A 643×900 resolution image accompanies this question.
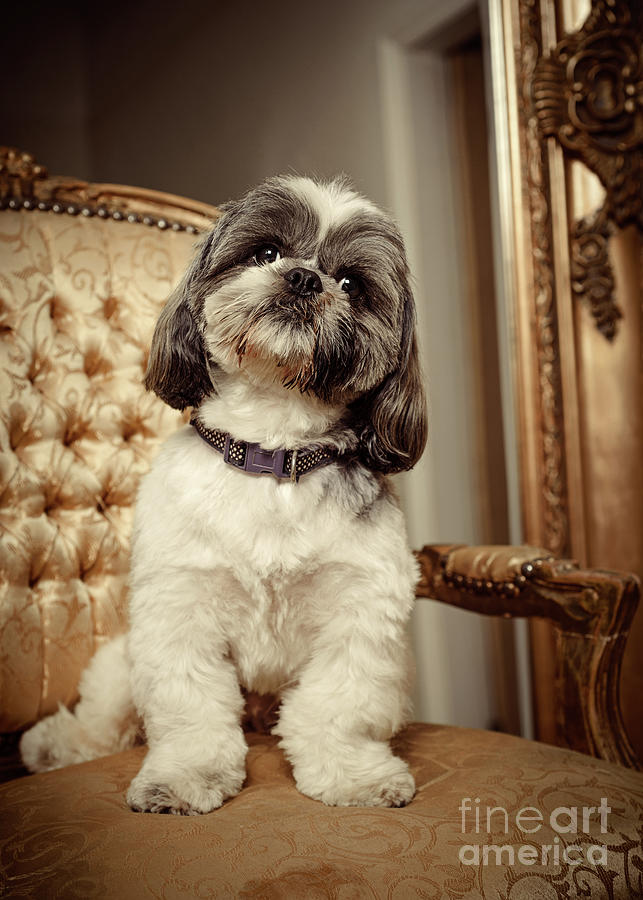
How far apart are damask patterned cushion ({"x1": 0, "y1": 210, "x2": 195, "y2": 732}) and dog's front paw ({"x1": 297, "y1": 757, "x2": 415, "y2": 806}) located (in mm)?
615

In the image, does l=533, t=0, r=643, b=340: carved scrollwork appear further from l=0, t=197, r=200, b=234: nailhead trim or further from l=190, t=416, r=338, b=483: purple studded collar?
l=190, t=416, r=338, b=483: purple studded collar

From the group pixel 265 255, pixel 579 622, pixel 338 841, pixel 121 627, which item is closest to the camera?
pixel 338 841

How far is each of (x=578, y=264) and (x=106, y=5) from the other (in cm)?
335

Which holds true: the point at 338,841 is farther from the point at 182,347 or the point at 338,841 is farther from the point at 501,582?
the point at 182,347

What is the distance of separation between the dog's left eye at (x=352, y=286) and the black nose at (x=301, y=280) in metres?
0.10

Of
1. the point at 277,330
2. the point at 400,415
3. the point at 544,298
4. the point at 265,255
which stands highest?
the point at 544,298

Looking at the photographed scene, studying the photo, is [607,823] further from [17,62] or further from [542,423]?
[17,62]

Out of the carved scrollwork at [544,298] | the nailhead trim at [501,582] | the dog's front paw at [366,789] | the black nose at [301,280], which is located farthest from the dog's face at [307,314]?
the carved scrollwork at [544,298]

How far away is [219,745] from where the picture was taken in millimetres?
1157

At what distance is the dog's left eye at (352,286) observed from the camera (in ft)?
3.99

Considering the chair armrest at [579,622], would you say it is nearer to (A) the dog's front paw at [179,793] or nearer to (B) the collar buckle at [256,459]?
(B) the collar buckle at [256,459]

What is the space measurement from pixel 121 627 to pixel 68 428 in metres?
0.41

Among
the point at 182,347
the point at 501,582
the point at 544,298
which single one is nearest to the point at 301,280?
the point at 182,347

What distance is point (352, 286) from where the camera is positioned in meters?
1.23
